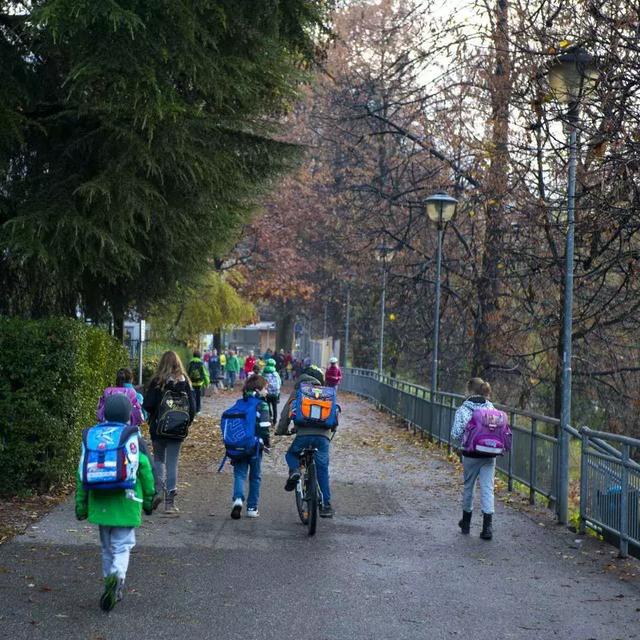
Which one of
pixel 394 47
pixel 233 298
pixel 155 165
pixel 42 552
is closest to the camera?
pixel 42 552

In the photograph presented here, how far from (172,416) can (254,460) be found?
0.99 metres

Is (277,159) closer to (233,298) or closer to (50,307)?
(50,307)

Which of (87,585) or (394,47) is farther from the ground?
(394,47)

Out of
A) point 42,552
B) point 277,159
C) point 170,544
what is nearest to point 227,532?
point 170,544

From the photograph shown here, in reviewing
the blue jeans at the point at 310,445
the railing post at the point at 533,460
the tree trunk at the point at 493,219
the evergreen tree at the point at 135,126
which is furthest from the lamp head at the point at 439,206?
the blue jeans at the point at 310,445

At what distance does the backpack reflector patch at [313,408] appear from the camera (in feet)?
39.1

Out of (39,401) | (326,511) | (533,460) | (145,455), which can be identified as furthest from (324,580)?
(533,460)

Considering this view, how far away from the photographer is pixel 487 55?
19.6 metres

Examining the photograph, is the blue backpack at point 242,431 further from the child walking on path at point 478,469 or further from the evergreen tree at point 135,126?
the evergreen tree at point 135,126

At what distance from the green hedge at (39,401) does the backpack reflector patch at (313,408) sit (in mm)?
2790

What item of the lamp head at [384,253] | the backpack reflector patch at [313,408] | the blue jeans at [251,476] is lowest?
the blue jeans at [251,476]

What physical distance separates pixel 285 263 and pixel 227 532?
4271 cm

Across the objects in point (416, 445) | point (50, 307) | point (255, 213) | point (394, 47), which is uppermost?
point (394, 47)

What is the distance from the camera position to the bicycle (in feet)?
37.0
